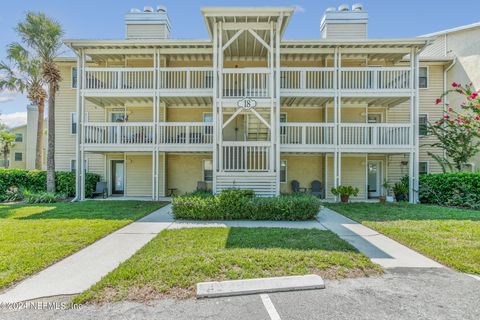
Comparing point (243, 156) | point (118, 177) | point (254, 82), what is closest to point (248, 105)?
point (254, 82)

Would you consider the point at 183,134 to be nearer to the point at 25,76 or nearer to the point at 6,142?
the point at 25,76

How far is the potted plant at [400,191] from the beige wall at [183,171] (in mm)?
9878

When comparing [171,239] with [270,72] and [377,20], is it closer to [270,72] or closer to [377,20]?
[270,72]

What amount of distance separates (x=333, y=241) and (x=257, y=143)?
563cm

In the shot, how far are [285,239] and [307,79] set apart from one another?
9528mm

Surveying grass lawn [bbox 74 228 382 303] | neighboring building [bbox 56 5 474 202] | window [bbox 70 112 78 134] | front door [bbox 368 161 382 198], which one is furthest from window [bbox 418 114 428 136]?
window [bbox 70 112 78 134]

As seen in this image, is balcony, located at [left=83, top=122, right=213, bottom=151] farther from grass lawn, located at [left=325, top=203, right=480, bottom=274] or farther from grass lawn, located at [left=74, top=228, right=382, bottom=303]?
grass lawn, located at [left=74, top=228, right=382, bottom=303]

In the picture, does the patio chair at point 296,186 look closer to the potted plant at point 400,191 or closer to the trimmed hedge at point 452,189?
the potted plant at point 400,191

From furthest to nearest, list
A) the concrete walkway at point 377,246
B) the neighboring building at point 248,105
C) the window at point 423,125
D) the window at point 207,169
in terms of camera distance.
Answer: the window at point 207,169 → the window at point 423,125 → the neighboring building at point 248,105 → the concrete walkway at point 377,246

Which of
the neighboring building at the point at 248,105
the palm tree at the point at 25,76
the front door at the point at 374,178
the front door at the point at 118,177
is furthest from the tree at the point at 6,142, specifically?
the front door at the point at 374,178

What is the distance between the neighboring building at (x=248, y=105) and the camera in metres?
11.0

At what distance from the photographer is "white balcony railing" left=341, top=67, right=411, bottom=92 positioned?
1259cm

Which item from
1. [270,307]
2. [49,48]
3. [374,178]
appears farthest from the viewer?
[374,178]

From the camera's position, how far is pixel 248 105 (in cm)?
1086
